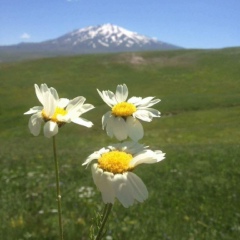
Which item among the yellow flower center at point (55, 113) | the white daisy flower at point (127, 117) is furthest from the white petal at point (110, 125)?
the yellow flower center at point (55, 113)

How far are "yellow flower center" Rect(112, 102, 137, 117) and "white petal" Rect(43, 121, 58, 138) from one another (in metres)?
0.36

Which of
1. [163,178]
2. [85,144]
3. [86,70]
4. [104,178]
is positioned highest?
[104,178]

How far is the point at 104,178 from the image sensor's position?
179 centimetres

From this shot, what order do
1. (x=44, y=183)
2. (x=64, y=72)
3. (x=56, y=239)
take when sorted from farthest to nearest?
(x=64, y=72) → (x=44, y=183) → (x=56, y=239)

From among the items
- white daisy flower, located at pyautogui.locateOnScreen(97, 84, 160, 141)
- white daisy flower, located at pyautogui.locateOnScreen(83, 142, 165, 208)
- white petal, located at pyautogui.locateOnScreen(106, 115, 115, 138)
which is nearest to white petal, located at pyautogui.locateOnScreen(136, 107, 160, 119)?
white daisy flower, located at pyautogui.locateOnScreen(97, 84, 160, 141)

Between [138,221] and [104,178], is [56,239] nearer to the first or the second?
[138,221]

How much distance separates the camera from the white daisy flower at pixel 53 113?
2.01m

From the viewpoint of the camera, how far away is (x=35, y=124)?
6.87ft

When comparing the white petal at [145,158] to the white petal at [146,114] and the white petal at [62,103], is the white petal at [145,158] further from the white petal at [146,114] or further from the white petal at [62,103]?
the white petal at [62,103]

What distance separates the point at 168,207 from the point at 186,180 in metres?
2.45

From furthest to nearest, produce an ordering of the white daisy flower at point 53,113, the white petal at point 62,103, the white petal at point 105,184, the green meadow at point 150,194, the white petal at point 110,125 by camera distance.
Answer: the green meadow at point 150,194 < the white petal at point 62,103 < the white petal at point 110,125 < the white daisy flower at point 53,113 < the white petal at point 105,184

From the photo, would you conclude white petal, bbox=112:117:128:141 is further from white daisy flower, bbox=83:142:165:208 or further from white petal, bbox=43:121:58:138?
white petal, bbox=43:121:58:138

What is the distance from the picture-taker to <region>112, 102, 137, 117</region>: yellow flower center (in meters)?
2.15

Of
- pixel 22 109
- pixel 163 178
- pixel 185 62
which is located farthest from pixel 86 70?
pixel 163 178
